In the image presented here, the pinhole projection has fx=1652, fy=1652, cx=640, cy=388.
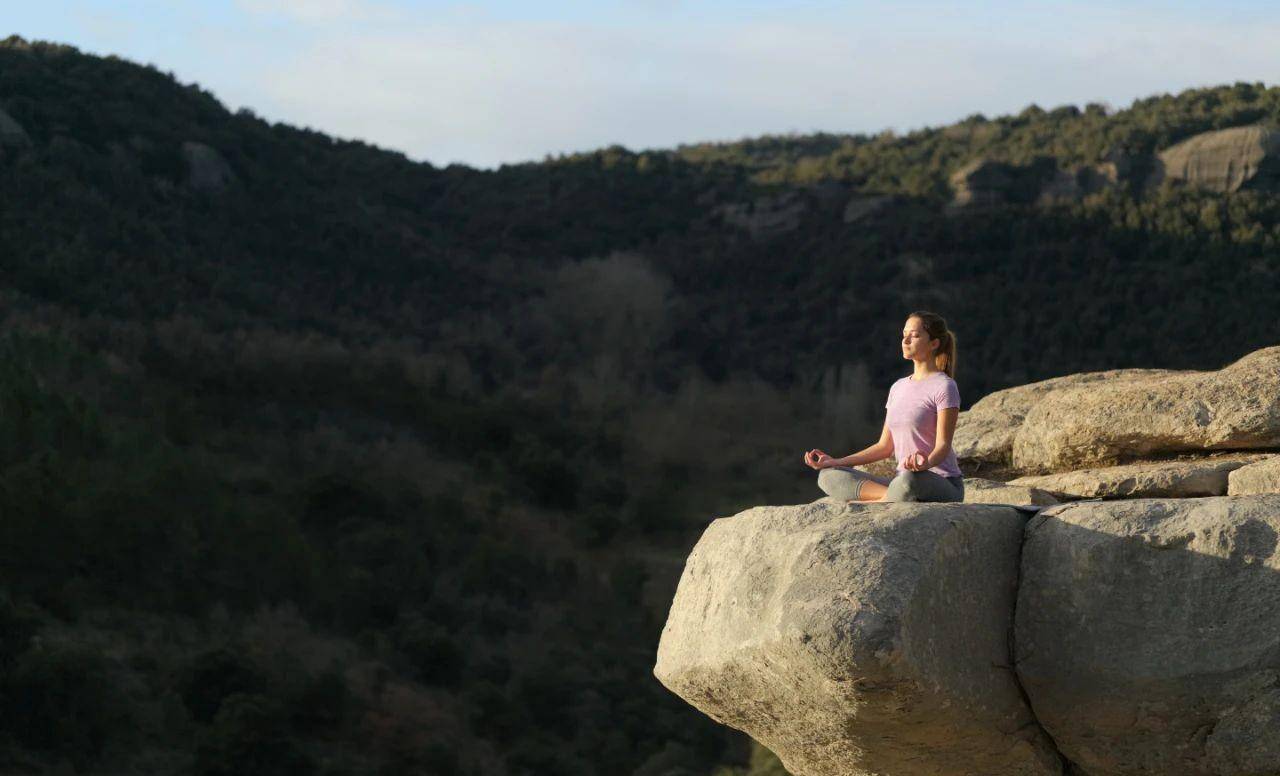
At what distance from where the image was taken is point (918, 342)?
7637mm

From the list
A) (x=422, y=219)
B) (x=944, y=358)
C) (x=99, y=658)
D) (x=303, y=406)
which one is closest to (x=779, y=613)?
(x=944, y=358)

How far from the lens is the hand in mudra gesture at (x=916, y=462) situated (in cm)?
731

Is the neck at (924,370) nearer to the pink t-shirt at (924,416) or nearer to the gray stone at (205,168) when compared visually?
the pink t-shirt at (924,416)

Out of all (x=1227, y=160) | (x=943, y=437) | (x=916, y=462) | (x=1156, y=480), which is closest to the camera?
(x=916, y=462)

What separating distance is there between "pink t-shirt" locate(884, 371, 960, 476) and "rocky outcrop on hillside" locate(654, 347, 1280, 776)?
18.2 inches

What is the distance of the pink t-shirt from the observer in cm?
753

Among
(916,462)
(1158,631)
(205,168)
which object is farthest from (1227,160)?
(1158,631)

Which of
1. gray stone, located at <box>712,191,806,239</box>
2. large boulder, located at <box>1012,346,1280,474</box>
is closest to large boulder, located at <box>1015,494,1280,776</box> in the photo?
large boulder, located at <box>1012,346,1280,474</box>

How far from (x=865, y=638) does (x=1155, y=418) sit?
2660mm

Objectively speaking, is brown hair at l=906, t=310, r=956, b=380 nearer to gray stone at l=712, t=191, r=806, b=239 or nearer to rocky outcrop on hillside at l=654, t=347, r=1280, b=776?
rocky outcrop on hillside at l=654, t=347, r=1280, b=776

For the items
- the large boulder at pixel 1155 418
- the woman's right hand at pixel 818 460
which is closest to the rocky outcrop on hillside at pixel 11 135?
the large boulder at pixel 1155 418

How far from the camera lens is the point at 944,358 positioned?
7.77 metres

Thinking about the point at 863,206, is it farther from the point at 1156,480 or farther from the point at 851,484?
the point at 851,484

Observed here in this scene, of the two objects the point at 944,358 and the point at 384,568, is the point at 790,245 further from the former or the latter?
the point at 944,358
